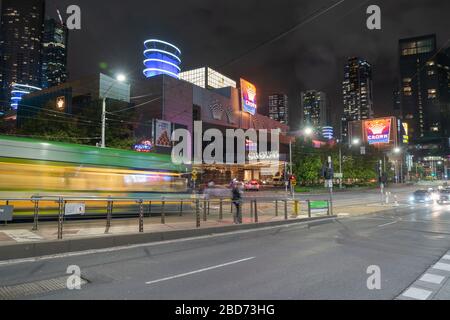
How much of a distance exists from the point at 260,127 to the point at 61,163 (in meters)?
83.2

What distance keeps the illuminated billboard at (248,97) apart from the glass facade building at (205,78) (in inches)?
483

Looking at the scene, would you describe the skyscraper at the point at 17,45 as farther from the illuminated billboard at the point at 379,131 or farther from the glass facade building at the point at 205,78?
the illuminated billboard at the point at 379,131

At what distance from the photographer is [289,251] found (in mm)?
10492

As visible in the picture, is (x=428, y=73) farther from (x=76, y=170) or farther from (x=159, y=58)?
(x=76, y=170)

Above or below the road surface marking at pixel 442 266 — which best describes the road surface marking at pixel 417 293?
above

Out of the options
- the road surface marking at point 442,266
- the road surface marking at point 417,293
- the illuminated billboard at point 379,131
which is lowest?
the road surface marking at point 442,266

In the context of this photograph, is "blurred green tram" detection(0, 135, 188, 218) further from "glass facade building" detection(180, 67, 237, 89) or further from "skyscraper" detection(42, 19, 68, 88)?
"skyscraper" detection(42, 19, 68, 88)

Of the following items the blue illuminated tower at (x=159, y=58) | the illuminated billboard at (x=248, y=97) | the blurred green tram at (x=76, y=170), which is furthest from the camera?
the illuminated billboard at (x=248, y=97)

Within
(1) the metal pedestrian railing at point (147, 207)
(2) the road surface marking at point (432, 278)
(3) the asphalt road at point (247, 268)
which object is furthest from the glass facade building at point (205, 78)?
(2) the road surface marking at point (432, 278)

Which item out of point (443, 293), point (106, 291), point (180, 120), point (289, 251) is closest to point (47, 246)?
point (106, 291)

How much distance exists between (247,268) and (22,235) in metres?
7.37

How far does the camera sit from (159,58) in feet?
252

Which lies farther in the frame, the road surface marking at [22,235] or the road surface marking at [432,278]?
the road surface marking at [22,235]

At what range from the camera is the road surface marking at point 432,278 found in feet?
23.5
